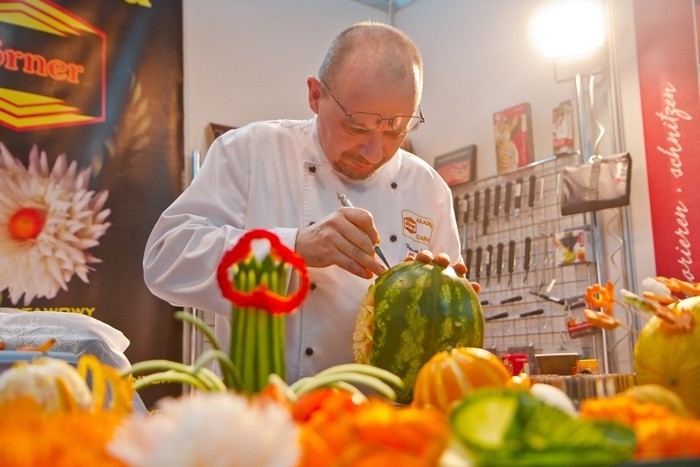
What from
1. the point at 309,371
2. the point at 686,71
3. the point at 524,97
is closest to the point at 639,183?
the point at 686,71

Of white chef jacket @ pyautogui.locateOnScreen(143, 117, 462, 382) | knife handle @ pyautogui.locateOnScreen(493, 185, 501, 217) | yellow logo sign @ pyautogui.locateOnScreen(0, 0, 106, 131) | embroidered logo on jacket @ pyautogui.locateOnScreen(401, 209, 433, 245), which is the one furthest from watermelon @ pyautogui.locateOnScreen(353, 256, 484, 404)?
knife handle @ pyautogui.locateOnScreen(493, 185, 501, 217)

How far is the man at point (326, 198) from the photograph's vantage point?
1.77 metres

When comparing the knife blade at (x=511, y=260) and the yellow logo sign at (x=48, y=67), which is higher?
the yellow logo sign at (x=48, y=67)

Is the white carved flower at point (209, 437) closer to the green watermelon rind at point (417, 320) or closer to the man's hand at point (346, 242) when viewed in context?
the green watermelon rind at point (417, 320)

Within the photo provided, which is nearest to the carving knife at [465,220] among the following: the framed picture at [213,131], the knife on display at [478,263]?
the knife on display at [478,263]

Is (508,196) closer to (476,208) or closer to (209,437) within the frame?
(476,208)

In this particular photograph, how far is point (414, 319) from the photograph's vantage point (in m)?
1.38

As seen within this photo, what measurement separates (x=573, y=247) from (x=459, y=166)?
122 cm

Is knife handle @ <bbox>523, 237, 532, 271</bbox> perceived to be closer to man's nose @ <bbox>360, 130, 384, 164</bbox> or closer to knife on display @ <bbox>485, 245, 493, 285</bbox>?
knife on display @ <bbox>485, 245, 493, 285</bbox>

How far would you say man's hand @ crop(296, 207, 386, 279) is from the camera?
1.51 meters

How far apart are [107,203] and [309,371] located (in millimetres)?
2870

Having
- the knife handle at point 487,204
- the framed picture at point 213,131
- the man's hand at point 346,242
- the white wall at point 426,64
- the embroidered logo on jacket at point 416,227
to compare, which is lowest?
the man's hand at point 346,242

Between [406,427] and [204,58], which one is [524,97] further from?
[406,427]

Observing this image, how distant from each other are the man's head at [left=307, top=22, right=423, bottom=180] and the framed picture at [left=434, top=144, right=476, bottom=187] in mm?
3149
